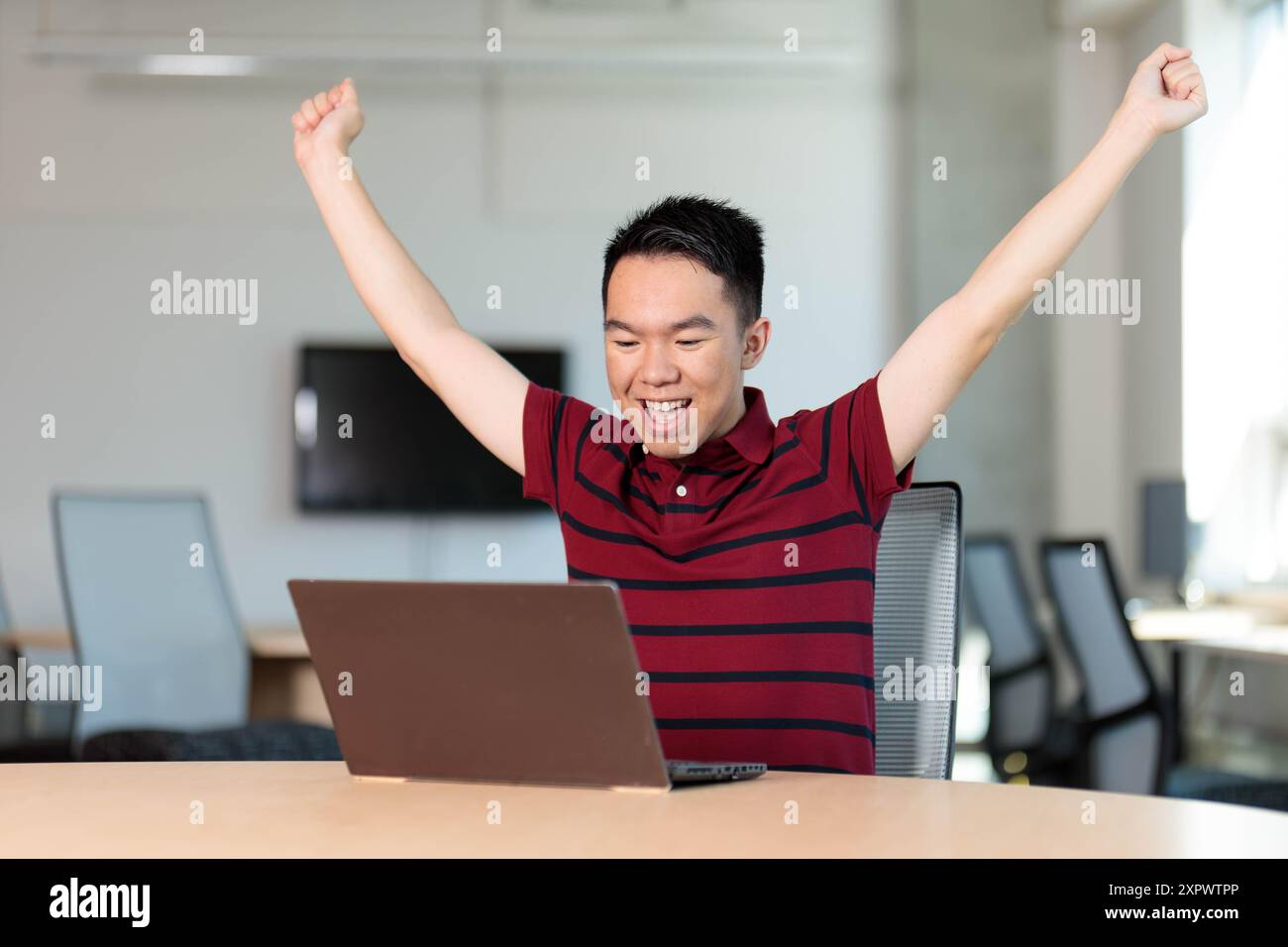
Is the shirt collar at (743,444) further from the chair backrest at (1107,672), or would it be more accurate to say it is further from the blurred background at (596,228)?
the blurred background at (596,228)

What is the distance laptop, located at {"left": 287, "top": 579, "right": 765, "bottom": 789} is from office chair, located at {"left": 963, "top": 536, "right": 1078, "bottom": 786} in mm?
2678

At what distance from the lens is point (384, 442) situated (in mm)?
6199

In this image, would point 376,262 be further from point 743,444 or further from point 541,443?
point 743,444

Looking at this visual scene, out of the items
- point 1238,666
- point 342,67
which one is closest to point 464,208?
point 342,67

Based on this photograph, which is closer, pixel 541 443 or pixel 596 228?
pixel 541 443

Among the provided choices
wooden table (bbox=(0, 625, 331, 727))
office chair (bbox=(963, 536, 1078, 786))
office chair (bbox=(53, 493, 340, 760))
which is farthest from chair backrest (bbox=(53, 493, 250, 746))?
office chair (bbox=(963, 536, 1078, 786))

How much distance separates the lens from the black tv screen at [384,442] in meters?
6.13

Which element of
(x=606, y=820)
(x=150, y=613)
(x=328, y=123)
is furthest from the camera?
(x=150, y=613)

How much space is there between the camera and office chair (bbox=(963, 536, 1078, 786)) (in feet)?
11.9

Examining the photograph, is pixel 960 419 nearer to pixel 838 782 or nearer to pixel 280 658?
pixel 280 658

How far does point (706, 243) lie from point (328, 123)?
46 centimetres

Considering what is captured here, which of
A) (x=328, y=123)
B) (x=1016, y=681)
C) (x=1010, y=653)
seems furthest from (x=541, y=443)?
(x=1010, y=653)

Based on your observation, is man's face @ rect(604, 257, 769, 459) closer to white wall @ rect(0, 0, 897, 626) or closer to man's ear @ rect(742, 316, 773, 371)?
man's ear @ rect(742, 316, 773, 371)

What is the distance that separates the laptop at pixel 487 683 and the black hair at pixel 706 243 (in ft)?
1.88
